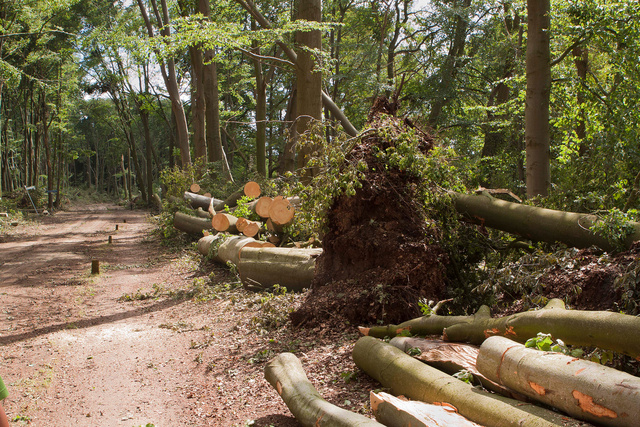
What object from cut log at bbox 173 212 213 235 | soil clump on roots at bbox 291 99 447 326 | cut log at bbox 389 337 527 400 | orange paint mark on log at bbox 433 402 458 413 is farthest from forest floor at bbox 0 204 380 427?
cut log at bbox 173 212 213 235

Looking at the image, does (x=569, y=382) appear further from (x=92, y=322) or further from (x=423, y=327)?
(x=92, y=322)

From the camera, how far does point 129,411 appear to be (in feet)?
14.7

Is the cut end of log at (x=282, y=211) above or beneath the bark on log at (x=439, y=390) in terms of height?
above

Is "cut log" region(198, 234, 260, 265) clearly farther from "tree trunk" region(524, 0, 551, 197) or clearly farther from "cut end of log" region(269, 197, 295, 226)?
"tree trunk" region(524, 0, 551, 197)

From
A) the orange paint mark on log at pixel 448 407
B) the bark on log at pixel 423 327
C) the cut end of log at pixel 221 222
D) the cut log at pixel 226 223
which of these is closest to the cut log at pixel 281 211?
the cut log at pixel 226 223

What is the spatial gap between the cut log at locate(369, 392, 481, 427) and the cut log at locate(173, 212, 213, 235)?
1198 centimetres

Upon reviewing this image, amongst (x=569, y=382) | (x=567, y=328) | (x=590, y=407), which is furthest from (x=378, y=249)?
(x=590, y=407)

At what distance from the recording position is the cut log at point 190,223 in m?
14.8

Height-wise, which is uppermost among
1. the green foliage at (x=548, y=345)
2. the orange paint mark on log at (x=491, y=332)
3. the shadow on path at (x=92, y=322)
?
the green foliage at (x=548, y=345)

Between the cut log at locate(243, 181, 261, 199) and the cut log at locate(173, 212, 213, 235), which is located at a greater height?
the cut log at locate(243, 181, 261, 199)

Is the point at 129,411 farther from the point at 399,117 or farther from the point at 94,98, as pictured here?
the point at 94,98

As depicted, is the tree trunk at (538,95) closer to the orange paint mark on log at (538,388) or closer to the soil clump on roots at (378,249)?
the soil clump on roots at (378,249)

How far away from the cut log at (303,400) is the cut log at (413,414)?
0.15 m

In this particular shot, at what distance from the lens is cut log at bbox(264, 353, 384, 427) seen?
322cm
